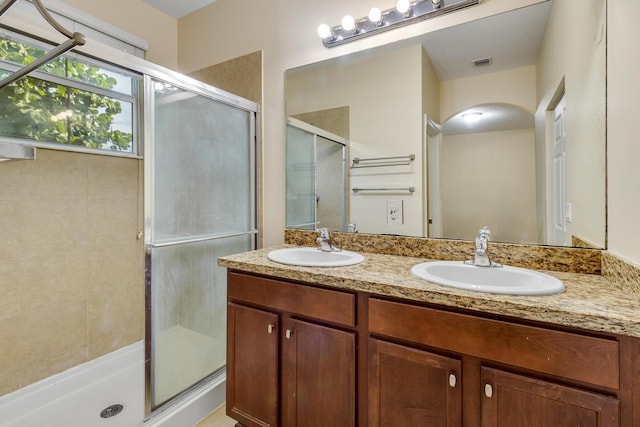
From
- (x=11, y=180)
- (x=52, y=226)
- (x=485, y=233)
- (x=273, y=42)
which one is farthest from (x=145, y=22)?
(x=485, y=233)

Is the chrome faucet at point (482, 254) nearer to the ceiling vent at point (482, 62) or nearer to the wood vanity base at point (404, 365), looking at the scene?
the wood vanity base at point (404, 365)

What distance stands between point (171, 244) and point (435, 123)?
1.55 m

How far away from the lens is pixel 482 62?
148 centimetres

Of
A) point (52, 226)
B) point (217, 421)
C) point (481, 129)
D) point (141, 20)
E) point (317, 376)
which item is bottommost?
point (217, 421)

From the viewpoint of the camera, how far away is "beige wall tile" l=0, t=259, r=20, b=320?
1.64 metres

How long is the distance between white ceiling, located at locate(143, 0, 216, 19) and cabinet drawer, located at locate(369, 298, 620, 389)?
259 centimetres

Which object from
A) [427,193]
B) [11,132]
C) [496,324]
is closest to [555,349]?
[496,324]

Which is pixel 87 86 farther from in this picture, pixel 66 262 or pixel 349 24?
pixel 349 24

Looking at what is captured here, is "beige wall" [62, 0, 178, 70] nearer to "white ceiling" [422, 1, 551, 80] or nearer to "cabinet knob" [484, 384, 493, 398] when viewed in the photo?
"white ceiling" [422, 1, 551, 80]

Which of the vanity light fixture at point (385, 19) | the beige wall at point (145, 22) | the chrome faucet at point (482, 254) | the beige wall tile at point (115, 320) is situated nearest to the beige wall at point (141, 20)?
the beige wall at point (145, 22)

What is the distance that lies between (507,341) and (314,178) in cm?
144

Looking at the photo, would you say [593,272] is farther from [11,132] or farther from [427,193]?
[11,132]

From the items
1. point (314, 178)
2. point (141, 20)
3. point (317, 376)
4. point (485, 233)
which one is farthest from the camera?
point (141, 20)

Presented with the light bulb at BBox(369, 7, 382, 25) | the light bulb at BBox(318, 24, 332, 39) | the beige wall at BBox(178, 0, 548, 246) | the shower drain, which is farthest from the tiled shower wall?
the light bulb at BBox(369, 7, 382, 25)
